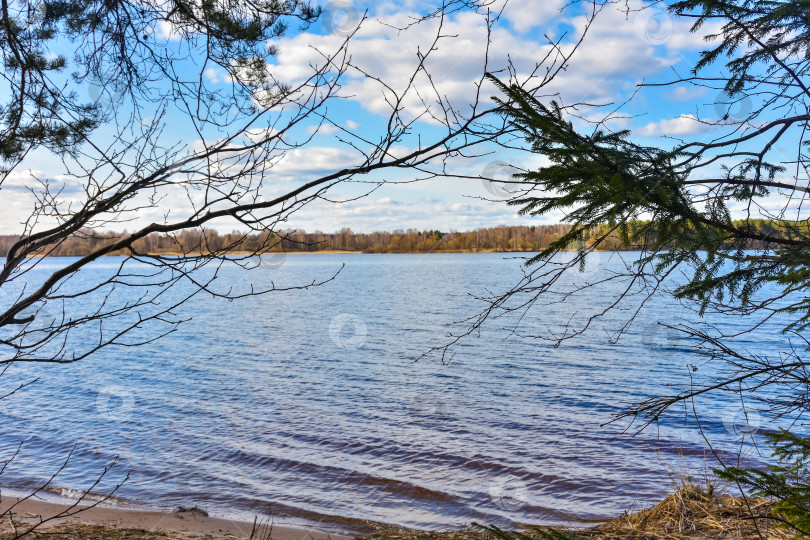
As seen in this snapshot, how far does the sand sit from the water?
408 mm

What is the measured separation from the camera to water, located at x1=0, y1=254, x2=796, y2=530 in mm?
8336

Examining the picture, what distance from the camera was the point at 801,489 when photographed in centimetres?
268

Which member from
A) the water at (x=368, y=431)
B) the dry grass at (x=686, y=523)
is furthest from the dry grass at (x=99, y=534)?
the dry grass at (x=686, y=523)

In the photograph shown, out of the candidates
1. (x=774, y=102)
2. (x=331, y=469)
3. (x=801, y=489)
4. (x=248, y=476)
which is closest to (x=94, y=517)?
(x=248, y=476)

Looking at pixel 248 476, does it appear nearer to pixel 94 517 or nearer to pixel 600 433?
pixel 94 517

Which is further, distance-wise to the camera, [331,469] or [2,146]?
[331,469]

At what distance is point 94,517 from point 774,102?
9.17 metres

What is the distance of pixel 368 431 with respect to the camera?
11328 millimetres

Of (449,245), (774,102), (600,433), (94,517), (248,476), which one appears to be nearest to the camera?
(774,102)

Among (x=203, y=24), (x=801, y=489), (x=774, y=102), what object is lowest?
(x=801, y=489)

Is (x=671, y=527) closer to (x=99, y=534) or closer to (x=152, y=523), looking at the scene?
(x=99, y=534)

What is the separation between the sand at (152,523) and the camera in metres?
6.47

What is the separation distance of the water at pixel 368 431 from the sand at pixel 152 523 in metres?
0.41

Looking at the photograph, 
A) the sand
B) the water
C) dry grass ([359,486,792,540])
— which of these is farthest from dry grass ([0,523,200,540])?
dry grass ([359,486,792,540])
